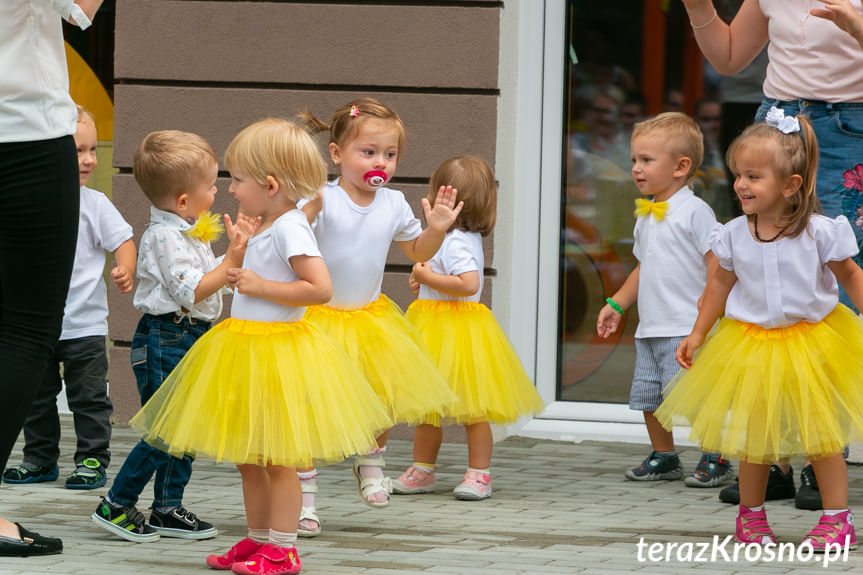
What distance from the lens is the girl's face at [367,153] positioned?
4926mm

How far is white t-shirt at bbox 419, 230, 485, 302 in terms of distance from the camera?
5.53 m

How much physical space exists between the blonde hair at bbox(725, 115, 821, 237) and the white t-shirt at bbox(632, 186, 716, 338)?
4.75 ft

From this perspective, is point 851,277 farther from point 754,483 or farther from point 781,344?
point 754,483

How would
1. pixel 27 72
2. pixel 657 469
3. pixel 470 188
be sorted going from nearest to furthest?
1. pixel 27 72
2. pixel 470 188
3. pixel 657 469

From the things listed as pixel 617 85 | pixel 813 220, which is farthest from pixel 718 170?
pixel 813 220

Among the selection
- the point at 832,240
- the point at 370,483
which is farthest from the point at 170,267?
the point at 832,240

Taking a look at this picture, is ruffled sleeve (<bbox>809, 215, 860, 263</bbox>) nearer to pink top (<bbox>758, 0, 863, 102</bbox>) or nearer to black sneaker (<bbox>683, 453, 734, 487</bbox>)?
pink top (<bbox>758, 0, 863, 102</bbox>)

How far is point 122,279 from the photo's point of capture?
4930 mm

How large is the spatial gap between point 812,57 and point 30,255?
3.05 m

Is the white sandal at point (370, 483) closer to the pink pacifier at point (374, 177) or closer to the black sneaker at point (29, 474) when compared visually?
the pink pacifier at point (374, 177)

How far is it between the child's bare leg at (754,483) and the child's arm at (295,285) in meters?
1.61

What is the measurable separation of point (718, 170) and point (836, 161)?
192 centimetres

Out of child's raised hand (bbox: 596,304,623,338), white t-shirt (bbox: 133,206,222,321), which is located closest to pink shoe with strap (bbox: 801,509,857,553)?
child's raised hand (bbox: 596,304,623,338)

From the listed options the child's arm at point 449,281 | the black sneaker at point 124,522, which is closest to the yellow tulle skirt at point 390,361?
the child's arm at point 449,281
